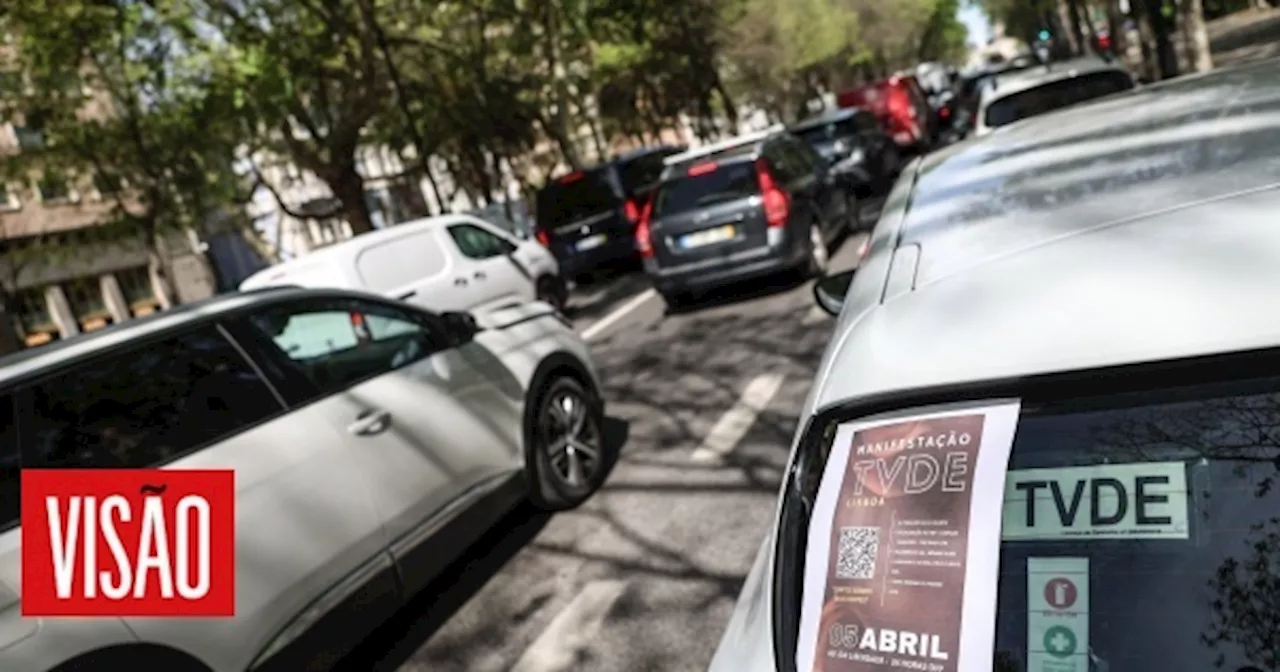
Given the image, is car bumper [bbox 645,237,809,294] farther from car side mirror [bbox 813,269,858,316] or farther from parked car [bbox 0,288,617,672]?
car side mirror [bbox 813,269,858,316]

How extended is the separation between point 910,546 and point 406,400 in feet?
11.0

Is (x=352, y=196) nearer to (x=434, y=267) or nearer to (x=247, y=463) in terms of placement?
(x=434, y=267)

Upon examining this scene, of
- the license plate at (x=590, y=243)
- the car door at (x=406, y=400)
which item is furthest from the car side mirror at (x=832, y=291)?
the license plate at (x=590, y=243)

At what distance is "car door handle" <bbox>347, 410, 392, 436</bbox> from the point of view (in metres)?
4.05

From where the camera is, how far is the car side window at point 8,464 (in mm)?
2984

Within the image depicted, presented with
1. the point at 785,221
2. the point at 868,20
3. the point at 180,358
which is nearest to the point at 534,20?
the point at 785,221

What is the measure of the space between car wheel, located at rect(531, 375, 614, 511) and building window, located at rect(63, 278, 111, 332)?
36.5m

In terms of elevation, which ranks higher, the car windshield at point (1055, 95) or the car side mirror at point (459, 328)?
the car side mirror at point (459, 328)

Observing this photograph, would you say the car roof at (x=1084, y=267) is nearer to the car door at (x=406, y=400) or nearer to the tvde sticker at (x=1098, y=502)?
the tvde sticker at (x=1098, y=502)

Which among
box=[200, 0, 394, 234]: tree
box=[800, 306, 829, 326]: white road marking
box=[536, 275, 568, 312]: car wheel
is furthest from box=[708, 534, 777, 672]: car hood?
box=[200, 0, 394, 234]: tree

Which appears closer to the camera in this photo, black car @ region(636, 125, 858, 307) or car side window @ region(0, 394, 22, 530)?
car side window @ region(0, 394, 22, 530)

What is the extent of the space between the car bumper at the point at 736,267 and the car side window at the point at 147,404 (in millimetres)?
6647

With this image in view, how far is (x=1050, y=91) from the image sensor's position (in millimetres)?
8867

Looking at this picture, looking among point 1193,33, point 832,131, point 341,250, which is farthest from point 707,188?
point 1193,33
